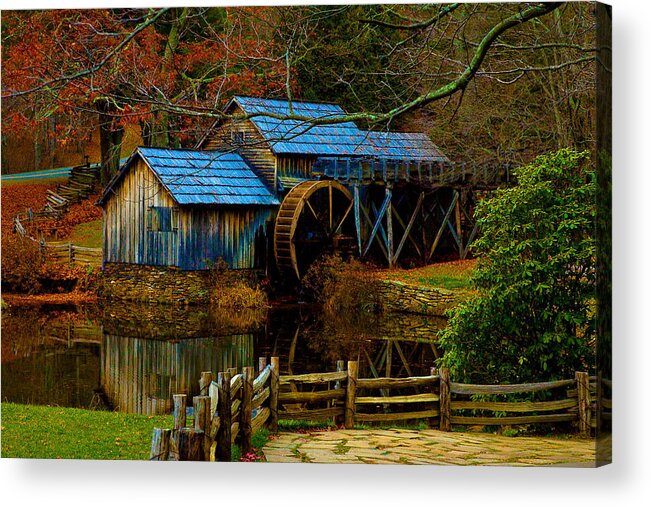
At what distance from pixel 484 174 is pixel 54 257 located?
4.24 m

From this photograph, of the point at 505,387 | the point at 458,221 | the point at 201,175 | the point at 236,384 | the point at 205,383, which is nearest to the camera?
the point at 236,384

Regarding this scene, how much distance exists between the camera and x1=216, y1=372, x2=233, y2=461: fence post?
8.84 meters

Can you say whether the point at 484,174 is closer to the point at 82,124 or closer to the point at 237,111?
the point at 237,111

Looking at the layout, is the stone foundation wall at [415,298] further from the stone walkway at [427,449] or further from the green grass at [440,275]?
the stone walkway at [427,449]

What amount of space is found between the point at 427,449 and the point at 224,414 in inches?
74.1

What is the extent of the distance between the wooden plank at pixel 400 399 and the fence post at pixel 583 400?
4.14 feet

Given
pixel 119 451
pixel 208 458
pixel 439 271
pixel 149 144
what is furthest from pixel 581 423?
pixel 149 144

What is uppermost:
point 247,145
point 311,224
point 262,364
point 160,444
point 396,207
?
point 247,145

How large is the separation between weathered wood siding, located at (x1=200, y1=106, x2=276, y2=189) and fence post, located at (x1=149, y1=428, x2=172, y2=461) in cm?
260

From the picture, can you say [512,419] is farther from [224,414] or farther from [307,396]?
[224,414]

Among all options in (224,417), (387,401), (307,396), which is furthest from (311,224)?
(224,417)

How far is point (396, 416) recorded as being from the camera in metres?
10.1

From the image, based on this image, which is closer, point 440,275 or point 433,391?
point 433,391

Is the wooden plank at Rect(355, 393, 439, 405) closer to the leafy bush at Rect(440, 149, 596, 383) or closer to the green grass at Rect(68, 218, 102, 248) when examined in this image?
the leafy bush at Rect(440, 149, 596, 383)
